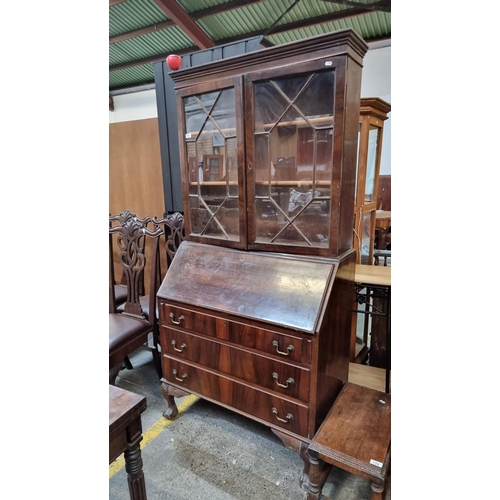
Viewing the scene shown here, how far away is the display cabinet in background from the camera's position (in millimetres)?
1867

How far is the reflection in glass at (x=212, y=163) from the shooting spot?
61.3 inches

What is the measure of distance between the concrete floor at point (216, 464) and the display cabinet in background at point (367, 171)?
1205 millimetres

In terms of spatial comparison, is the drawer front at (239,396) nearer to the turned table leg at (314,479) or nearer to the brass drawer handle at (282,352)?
the turned table leg at (314,479)

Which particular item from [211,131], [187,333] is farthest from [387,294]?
[211,131]

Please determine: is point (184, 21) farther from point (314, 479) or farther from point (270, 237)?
point (314, 479)

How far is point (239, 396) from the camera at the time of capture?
59.0 inches

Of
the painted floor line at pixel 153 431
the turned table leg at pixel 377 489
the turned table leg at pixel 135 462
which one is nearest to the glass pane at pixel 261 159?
the turned table leg at pixel 135 462

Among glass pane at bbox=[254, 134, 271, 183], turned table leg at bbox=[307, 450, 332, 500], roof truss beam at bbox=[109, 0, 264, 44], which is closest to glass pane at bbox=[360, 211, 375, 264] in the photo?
glass pane at bbox=[254, 134, 271, 183]

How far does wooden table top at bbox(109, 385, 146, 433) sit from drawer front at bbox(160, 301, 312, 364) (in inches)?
22.6

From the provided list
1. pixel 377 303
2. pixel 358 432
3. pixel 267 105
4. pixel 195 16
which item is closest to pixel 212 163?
pixel 267 105

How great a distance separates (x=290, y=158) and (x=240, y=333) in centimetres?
85
